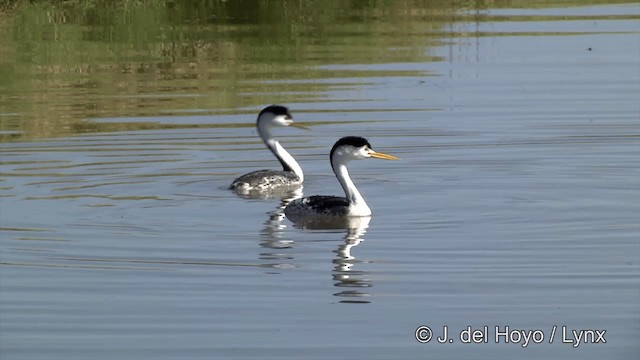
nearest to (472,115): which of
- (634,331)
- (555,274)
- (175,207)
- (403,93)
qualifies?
(403,93)

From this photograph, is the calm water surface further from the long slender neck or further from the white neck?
the long slender neck

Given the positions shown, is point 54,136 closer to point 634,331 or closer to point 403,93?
point 403,93

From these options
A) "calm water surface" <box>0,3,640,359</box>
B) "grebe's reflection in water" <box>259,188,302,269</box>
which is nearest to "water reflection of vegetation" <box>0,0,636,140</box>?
"calm water surface" <box>0,3,640,359</box>

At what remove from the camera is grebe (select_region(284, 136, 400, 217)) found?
15.4 metres

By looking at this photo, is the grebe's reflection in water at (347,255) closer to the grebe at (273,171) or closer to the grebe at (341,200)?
the grebe at (341,200)

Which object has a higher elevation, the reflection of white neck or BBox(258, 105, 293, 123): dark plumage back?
BBox(258, 105, 293, 123): dark plumage back

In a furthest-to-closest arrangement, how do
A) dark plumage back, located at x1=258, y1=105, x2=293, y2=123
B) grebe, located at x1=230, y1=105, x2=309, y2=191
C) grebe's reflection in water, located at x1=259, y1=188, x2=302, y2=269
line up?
1. dark plumage back, located at x1=258, y1=105, x2=293, y2=123
2. grebe, located at x1=230, y1=105, x2=309, y2=191
3. grebe's reflection in water, located at x1=259, y1=188, x2=302, y2=269

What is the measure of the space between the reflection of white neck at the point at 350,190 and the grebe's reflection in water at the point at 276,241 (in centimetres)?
60

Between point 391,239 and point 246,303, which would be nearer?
point 246,303

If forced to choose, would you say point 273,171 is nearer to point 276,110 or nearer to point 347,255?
point 276,110

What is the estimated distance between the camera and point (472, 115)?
782 inches

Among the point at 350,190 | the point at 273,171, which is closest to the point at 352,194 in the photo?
the point at 350,190

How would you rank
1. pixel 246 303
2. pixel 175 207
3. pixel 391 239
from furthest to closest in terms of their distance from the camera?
pixel 175 207 → pixel 391 239 → pixel 246 303

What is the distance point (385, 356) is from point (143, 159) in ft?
26.7
